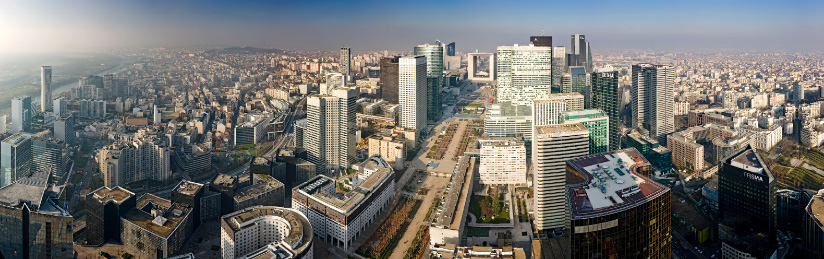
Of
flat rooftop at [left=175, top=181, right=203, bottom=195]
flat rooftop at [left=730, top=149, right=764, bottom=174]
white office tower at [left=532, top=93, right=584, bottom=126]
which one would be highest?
white office tower at [left=532, top=93, right=584, bottom=126]

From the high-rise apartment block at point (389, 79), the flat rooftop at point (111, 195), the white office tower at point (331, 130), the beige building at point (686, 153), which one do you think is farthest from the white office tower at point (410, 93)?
the flat rooftop at point (111, 195)

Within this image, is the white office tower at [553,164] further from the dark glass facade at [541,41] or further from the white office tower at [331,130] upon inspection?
the dark glass facade at [541,41]

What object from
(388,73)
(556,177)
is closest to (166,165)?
(556,177)

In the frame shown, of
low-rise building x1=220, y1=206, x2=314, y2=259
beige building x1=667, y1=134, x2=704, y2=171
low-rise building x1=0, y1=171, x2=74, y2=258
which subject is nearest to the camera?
low-rise building x1=0, y1=171, x2=74, y2=258

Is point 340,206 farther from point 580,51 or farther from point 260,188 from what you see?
point 580,51

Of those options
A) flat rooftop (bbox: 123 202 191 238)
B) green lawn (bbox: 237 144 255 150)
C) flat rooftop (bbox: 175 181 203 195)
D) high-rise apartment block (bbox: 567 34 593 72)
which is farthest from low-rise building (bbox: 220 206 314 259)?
high-rise apartment block (bbox: 567 34 593 72)

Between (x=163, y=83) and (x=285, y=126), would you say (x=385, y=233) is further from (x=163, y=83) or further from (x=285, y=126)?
(x=163, y=83)

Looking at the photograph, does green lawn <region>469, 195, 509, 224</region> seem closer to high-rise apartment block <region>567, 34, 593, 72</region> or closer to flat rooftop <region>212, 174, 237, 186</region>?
flat rooftop <region>212, 174, 237, 186</region>
